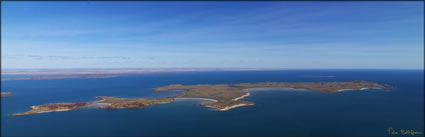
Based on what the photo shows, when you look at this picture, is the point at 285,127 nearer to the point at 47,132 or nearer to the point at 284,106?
the point at 284,106

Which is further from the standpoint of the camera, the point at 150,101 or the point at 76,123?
the point at 150,101

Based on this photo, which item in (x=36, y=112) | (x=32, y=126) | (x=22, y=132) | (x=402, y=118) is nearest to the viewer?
(x=22, y=132)

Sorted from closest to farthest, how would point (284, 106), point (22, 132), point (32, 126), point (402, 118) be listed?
point (22, 132) → point (32, 126) → point (402, 118) → point (284, 106)

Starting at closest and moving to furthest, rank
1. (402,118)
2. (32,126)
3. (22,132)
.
Answer: (22,132) → (32,126) → (402,118)

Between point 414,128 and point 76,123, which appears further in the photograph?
point 76,123

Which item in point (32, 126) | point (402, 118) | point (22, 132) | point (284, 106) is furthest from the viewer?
point (284, 106)

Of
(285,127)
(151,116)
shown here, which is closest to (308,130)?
(285,127)

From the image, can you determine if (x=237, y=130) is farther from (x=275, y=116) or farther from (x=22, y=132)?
(x=22, y=132)

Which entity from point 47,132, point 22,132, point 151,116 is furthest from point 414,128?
point 22,132

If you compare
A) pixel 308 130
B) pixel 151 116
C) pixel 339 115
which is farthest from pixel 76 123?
pixel 339 115
